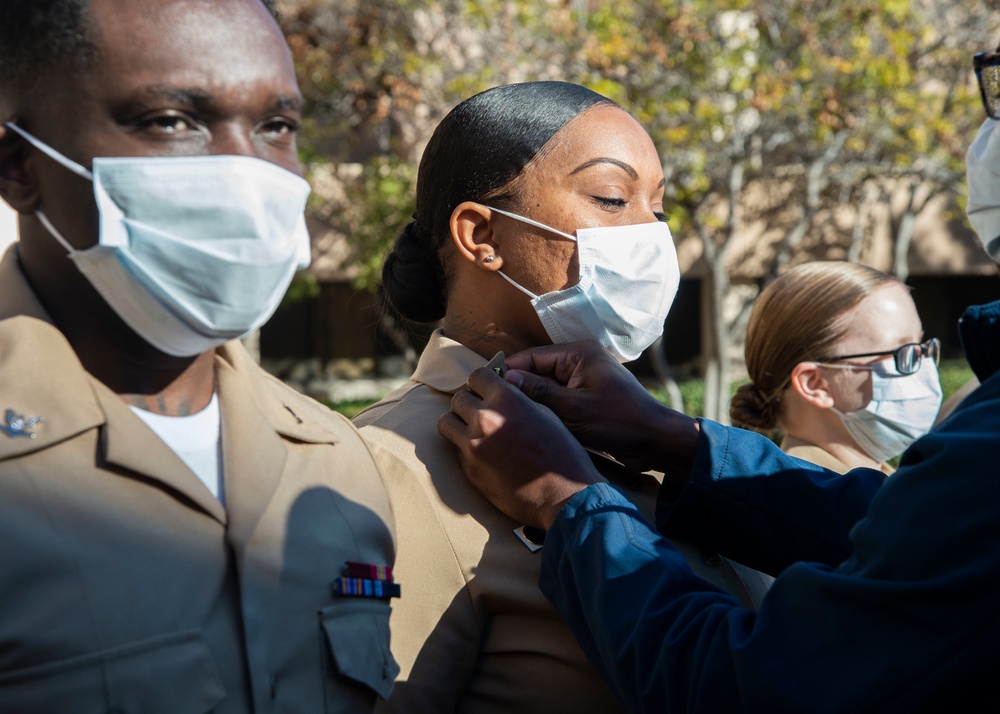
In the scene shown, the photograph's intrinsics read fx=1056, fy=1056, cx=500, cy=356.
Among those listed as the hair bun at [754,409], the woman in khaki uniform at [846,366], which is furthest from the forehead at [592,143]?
the hair bun at [754,409]

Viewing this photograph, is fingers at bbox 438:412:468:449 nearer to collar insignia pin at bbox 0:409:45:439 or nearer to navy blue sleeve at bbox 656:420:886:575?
navy blue sleeve at bbox 656:420:886:575

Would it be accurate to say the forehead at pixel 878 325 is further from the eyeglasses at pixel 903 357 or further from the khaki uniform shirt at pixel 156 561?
the khaki uniform shirt at pixel 156 561

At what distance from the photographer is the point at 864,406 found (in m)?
3.82

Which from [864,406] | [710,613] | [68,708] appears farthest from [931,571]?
[864,406]

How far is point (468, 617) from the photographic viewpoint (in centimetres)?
206

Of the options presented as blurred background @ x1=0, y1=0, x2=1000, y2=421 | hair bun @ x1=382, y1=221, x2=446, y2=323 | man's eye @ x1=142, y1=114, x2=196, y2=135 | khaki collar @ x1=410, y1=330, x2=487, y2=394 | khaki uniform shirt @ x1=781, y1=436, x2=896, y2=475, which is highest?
blurred background @ x1=0, y1=0, x2=1000, y2=421

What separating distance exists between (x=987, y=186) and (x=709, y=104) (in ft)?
29.1

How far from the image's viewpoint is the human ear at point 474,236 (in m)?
2.46

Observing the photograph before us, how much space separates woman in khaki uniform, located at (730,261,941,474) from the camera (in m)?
3.79

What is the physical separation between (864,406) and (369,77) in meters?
10.8

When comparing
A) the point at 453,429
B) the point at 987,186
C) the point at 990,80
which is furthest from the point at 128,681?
the point at 990,80

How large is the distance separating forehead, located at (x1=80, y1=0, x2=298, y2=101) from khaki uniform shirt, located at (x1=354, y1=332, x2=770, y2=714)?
3.03 feet

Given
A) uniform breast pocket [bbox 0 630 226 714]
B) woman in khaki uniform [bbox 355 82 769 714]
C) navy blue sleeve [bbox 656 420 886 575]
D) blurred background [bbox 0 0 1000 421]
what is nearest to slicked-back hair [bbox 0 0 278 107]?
uniform breast pocket [bbox 0 630 226 714]

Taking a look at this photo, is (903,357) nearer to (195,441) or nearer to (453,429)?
(453,429)
